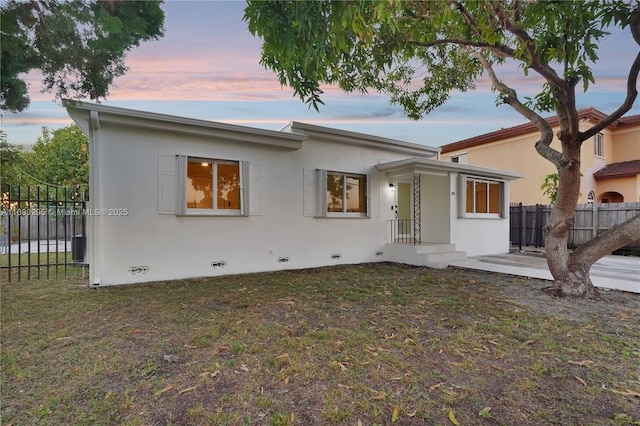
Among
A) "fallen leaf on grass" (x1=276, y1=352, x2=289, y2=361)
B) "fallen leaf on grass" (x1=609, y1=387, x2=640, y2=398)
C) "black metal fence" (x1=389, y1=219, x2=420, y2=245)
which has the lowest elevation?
"fallen leaf on grass" (x1=609, y1=387, x2=640, y2=398)

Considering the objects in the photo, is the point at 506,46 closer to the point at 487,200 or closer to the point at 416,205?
the point at 416,205

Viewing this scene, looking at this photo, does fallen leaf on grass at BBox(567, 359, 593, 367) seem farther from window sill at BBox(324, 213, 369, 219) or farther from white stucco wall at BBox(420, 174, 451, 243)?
white stucco wall at BBox(420, 174, 451, 243)

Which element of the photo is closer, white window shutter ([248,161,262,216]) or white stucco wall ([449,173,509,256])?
white window shutter ([248,161,262,216])

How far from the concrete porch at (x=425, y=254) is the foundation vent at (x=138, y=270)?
6.28 meters

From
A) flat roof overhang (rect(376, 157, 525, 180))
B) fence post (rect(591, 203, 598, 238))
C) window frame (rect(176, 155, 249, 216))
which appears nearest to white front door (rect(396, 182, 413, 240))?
flat roof overhang (rect(376, 157, 525, 180))

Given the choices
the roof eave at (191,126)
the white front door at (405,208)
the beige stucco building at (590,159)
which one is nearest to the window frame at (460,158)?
the beige stucco building at (590,159)

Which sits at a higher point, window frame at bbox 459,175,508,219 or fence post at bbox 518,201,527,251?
window frame at bbox 459,175,508,219

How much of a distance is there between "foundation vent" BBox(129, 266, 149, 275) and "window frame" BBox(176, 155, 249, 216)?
125 cm

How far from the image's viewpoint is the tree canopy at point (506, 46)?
115 inches

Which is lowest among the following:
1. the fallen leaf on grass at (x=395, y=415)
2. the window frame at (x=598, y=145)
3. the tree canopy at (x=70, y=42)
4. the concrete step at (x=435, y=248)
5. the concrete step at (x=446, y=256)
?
the fallen leaf on grass at (x=395, y=415)

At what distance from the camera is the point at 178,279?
243 inches

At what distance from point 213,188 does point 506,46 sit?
610 cm

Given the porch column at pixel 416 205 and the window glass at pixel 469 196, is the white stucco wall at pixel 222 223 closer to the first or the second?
the porch column at pixel 416 205

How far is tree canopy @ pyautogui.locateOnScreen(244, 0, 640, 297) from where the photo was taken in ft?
9.62
